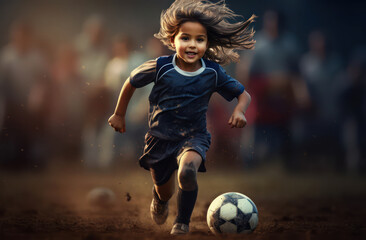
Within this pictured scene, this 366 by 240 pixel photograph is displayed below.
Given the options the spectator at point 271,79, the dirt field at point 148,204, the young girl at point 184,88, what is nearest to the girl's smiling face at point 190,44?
the young girl at point 184,88

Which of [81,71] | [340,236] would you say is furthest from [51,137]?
[340,236]

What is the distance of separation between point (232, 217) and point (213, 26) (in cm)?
160

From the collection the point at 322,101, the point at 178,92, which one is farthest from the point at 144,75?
the point at 322,101

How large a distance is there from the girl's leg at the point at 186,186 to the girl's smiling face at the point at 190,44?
76 centimetres

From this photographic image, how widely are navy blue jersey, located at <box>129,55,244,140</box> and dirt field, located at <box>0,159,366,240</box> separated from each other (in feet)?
2.91

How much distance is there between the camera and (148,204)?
6328 mm

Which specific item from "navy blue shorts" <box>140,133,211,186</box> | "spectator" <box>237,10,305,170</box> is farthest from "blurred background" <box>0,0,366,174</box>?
"navy blue shorts" <box>140,133,211,186</box>

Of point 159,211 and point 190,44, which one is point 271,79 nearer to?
point 159,211

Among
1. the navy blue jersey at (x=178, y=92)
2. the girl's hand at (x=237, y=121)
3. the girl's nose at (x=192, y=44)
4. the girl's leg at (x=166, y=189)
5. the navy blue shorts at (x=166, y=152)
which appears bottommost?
the girl's leg at (x=166, y=189)

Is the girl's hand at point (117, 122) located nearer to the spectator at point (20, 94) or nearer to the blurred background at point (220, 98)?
the blurred background at point (220, 98)

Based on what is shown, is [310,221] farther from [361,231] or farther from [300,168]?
[300,168]

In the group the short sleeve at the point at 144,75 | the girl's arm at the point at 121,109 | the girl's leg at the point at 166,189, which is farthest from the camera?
the girl's leg at the point at 166,189

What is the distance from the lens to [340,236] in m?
4.08

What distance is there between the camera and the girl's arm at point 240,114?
14.2ft
